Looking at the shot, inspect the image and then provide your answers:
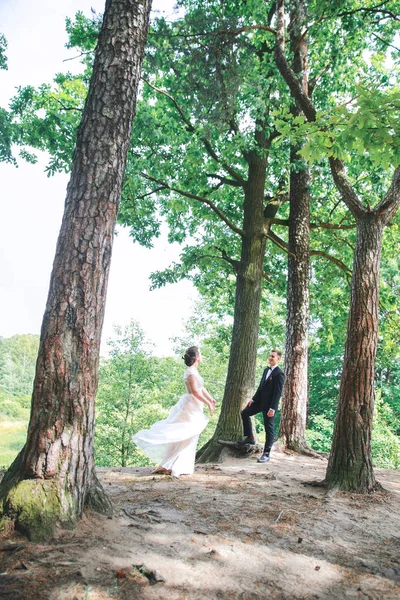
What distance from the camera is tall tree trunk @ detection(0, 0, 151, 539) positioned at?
3.60m

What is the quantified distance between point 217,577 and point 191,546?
1.86 feet

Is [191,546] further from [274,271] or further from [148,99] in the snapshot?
[274,271]

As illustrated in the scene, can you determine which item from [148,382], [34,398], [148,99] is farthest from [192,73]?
[148,382]

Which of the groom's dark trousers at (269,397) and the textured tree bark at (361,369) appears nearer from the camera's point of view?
the textured tree bark at (361,369)

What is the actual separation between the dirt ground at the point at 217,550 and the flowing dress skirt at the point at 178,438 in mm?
1334

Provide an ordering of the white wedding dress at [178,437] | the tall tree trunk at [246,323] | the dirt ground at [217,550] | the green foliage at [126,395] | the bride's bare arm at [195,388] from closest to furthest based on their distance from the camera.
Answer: the dirt ground at [217,550] < the white wedding dress at [178,437] < the bride's bare arm at [195,388] < the tall tree trunk at [246,323] < the green foliage at [126,395]

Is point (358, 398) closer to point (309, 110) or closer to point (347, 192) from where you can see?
point (347, 192)

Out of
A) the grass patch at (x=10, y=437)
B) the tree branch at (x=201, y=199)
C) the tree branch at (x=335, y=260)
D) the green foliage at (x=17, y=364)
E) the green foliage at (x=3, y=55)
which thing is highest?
the green foliage at (x=3, y=55)

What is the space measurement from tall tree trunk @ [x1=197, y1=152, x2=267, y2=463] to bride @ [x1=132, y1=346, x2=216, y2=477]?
1.67m

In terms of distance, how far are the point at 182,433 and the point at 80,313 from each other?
4.09m

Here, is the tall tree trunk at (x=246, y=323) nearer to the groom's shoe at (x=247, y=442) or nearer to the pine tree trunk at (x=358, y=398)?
the groom's shoe at (x=247, y=442)

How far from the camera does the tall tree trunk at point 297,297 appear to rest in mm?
9680

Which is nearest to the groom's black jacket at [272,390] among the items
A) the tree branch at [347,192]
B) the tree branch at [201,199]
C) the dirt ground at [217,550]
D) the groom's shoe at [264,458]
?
the groom's shoe at [264,458]

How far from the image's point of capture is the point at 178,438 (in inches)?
287
